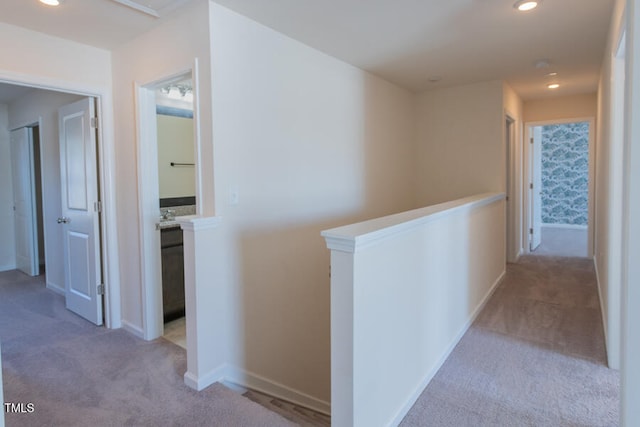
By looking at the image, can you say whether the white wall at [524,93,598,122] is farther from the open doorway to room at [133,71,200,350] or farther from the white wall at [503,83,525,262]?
the open doorway to room at [133,71,200,350]

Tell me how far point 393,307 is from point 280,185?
142 cm

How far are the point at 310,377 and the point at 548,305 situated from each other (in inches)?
92.0

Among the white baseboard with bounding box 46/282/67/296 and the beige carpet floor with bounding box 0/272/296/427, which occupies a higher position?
the white baseboard with bounding box 46/282/67/296

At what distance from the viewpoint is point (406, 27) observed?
9.29ft

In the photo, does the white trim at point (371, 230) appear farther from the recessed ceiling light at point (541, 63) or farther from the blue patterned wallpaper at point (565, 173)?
the blue patterned wallpaper at point (565, 173)

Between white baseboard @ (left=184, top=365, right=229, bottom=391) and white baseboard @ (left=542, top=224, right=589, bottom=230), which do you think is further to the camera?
white baseboard @ (left=542, top=224, right=589, bottom=230)

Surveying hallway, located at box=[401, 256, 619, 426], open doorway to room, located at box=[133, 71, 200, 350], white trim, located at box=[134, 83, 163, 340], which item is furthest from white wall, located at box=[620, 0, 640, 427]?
white trim, located at box=[134, 83, 163, 340]

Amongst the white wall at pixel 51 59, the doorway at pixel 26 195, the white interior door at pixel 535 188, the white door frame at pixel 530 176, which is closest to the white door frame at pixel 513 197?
the white door frame at pixel 530 176

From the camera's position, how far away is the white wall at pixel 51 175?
430 centimetres

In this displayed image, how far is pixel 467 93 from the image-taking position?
4.70m

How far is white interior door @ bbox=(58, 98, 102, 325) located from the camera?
3299 mm

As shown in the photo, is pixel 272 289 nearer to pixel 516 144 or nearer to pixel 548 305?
pixel 548 305

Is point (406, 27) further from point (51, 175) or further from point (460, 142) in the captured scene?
point (51, 175)

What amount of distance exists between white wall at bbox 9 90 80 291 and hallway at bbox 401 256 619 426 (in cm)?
425
